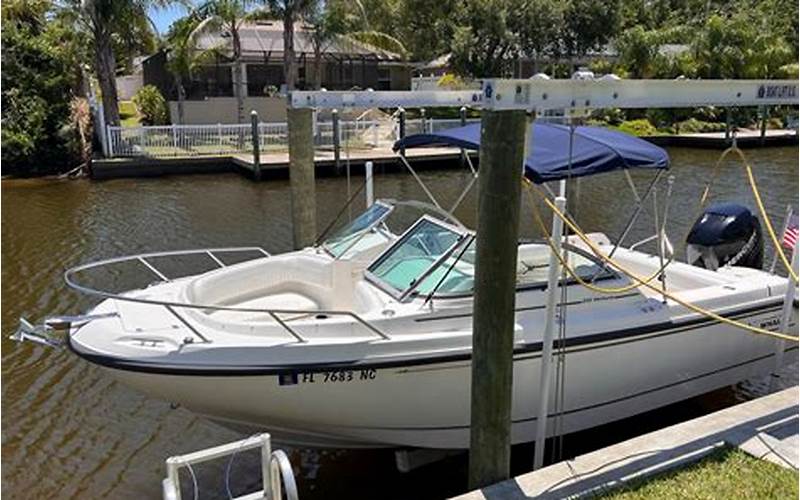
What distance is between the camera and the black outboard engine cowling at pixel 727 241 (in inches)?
318

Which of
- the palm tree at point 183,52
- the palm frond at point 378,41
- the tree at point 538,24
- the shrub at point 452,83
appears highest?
the tree at point 538,24

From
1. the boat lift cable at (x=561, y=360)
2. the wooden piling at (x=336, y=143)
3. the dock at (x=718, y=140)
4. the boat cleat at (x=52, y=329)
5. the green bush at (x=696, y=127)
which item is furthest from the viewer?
the green bush at (x=696, y=127)

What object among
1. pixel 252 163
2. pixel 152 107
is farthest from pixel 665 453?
pixel 152 107

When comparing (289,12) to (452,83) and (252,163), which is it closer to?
(252,163)

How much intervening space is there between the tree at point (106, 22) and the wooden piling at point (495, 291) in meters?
22.2

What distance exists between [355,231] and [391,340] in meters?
2.19

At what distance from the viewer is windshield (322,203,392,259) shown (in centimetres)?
720

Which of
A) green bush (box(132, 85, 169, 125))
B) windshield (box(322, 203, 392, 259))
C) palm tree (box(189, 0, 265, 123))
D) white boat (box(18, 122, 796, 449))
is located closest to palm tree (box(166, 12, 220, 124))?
palm tree (box(189, 0, 265, 123))

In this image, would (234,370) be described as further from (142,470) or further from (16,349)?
(16,349)

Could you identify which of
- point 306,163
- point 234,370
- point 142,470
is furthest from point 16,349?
point 234,370

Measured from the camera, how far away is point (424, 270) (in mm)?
6164

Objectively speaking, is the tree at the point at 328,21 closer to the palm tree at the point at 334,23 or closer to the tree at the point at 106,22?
the palm tree at the point at 334,23

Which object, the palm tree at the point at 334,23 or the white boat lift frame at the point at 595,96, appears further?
the palm tree at the point at 334,23

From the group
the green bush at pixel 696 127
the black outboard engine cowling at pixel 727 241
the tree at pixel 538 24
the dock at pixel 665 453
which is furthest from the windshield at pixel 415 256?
the tree at pixel 538 24
